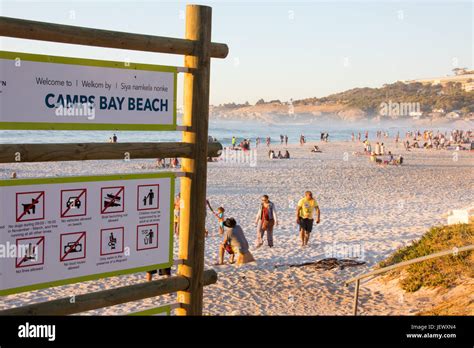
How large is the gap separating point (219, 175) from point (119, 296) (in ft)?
83.5

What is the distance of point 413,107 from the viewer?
170 m

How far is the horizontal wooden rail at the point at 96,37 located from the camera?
12.8ft

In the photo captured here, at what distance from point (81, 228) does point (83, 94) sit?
2.99ft

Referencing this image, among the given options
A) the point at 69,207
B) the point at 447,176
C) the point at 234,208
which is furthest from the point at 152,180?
the point at 447,176

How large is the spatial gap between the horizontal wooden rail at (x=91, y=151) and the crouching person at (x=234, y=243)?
7.62m

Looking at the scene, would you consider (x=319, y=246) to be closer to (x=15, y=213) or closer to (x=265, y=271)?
(x=265, y=271)

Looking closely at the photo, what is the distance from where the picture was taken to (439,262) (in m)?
10.5

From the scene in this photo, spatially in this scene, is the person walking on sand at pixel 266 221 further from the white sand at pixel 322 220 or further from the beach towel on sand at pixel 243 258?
the beach towel on sand at pixel 243 258

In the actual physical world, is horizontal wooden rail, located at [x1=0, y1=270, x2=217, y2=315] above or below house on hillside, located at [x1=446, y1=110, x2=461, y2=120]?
below

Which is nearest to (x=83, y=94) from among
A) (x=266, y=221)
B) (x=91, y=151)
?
(x=91, y=151)

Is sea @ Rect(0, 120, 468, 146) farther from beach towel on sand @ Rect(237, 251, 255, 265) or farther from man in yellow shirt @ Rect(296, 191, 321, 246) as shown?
man in yellow shirt @ Rect(296, 191, 321, 246)

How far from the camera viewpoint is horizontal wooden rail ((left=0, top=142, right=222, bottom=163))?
3.93 m

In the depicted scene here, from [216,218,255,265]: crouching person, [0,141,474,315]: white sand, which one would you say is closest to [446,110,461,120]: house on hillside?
[0,141,474,315]: white sand

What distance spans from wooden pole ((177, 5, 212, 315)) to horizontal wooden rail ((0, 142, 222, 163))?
0.12 m
